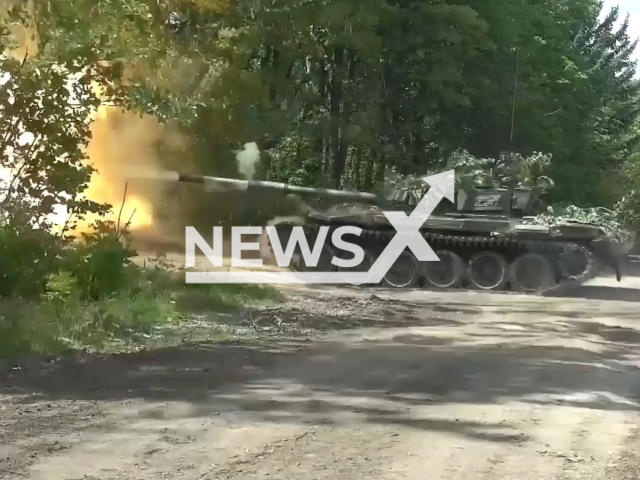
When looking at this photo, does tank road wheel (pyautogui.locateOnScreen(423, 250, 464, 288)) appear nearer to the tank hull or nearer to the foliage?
the tank hull

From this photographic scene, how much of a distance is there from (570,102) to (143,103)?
2325cm

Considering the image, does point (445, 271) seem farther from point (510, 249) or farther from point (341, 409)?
point (341, 409)

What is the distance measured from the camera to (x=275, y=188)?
18672mm

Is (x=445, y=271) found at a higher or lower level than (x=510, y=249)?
lower

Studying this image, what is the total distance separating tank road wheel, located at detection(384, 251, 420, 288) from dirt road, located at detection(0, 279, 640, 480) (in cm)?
584

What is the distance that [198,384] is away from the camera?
7.30 metres

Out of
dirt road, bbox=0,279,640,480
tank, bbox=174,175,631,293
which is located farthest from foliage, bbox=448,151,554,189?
dirt road, bbox=0,279,640,480

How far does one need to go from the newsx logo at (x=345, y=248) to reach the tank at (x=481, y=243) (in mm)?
108

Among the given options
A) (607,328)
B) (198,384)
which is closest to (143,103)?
(198,384)

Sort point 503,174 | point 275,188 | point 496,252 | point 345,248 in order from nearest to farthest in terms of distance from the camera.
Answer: point 496,252 < point 345,248 < point 503,174 < point 275,188

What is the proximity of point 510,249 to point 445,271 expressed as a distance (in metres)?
1.30

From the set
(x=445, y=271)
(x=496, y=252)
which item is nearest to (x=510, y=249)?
(x=496, y=252)

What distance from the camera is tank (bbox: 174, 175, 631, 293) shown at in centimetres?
1623

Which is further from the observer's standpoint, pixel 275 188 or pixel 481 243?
pixel 275 188
